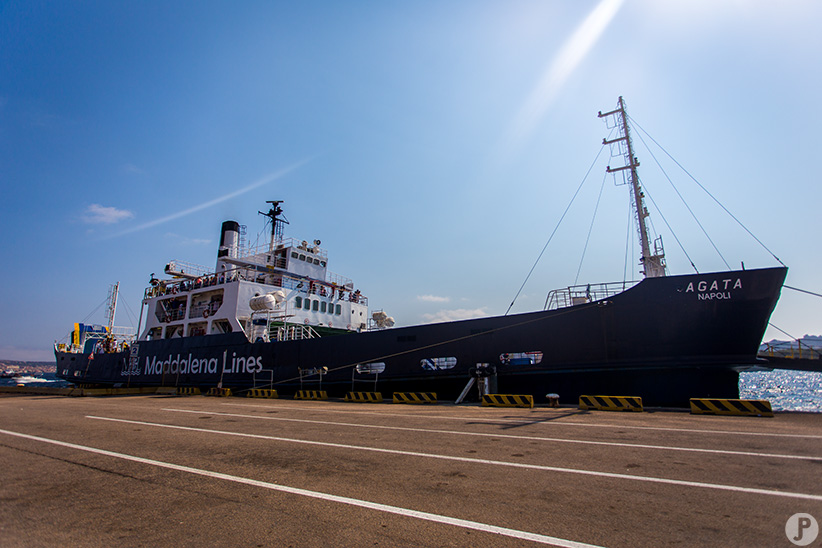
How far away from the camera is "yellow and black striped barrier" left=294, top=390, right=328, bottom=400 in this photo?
16031mm

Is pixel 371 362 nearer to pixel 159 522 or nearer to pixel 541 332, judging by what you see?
pixel 541 332

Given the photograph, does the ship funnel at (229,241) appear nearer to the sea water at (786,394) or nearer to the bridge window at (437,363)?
the bridge window at (437,363)

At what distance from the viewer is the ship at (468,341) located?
34.0ft

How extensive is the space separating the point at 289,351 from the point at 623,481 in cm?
1504

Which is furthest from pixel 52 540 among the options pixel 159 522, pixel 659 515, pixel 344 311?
pixel 344 311

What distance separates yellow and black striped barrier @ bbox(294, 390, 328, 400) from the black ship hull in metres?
0.33

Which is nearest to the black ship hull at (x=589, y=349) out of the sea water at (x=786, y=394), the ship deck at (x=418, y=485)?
the ship deck at (x=418, y=485)

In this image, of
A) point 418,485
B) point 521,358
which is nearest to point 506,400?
point 521,358

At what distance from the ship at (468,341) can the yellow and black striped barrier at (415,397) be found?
0.28 metres

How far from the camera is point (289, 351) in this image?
17219 mm

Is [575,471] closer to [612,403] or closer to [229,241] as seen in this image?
[612,403]

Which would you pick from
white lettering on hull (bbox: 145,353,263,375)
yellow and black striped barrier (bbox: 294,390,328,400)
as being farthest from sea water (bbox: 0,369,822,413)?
white lettering on hull (bbox: 145,353,263,375)

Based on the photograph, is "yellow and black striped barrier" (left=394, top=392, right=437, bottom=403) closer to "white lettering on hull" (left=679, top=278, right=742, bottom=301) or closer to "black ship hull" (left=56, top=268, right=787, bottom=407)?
"black ship hull" (left=56, top=268, right=787, bottom=407)

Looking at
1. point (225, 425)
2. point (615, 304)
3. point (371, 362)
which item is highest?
point (615, 304)
